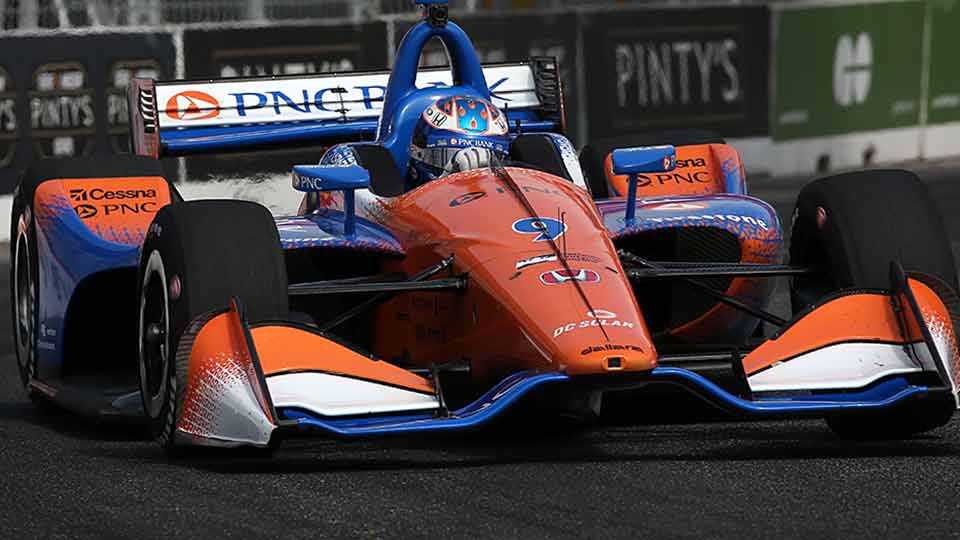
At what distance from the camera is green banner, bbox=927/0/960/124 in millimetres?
22656

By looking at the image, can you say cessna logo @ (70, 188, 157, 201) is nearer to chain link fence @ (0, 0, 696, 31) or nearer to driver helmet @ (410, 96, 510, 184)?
driver helmet @ (410, 96, 510, 184)

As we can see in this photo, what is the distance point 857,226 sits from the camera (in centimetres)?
758

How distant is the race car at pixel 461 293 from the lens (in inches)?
267

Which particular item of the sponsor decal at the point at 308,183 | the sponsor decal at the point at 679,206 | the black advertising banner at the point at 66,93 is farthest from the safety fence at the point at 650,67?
the sponsor decal at the point at 308,183

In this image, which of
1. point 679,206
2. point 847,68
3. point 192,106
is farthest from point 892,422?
point 847,68

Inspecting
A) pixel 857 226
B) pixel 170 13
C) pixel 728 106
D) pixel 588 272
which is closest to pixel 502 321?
pixel 588 272

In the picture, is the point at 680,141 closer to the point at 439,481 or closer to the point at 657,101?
the point at 439,481

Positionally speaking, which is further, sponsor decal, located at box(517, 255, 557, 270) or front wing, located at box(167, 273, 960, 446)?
sponsor decal, located at box(517, 255, 557, 270)

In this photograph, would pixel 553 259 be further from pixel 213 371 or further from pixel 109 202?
pixel 109 202

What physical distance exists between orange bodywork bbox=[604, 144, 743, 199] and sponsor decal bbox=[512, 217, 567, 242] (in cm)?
240

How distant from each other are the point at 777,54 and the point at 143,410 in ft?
46.0

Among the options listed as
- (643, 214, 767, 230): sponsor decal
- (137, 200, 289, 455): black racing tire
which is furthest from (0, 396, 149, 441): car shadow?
(643, 214, 767, 230): sponsor decal

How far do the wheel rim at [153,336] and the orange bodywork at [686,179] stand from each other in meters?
2.89

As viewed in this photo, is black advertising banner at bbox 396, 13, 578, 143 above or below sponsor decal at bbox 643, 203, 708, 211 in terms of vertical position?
below
